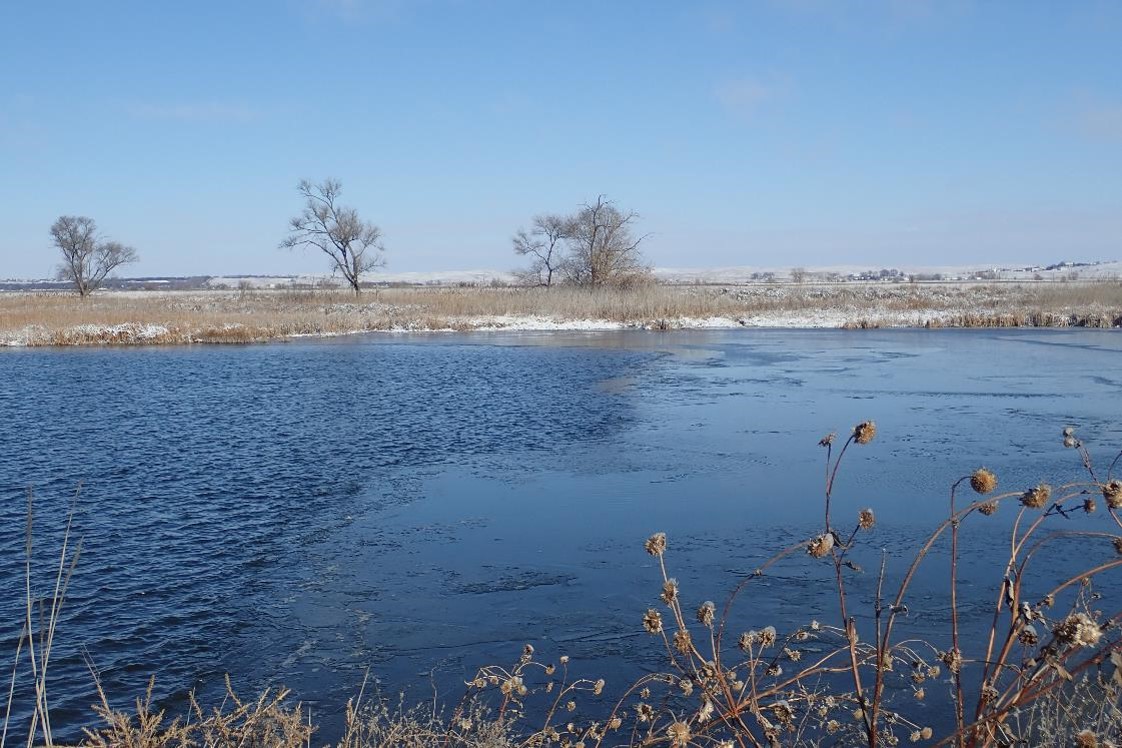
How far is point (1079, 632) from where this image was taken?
1.87 metres

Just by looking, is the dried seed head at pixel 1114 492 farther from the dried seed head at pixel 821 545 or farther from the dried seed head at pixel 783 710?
the dried seed head at pixel 783 710

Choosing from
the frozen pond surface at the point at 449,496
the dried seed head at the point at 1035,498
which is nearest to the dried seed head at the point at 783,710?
the dried seed head at the point at 1035,498

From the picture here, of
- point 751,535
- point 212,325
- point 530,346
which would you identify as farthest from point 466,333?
point 751,535

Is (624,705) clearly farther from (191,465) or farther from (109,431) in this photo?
(109,431)

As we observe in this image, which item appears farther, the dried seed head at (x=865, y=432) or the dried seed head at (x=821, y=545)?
the dried seed head at (x=865, y=432)

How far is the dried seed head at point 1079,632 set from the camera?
1845 mm

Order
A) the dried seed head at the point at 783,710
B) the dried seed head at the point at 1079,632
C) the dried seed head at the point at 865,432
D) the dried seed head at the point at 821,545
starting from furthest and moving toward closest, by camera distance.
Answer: the dried seed head at the point at 783,710 → the dried seed head at the point at 865,432 → the dried seed head at the point at 821,545 → the dried seed head at the point at 1079,632

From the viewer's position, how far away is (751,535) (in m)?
9.02

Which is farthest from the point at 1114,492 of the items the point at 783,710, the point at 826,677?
the point at 826,677

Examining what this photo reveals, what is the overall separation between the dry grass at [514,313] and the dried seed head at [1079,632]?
3628 cm

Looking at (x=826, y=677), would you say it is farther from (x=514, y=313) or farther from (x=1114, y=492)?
(x=514, y=313)

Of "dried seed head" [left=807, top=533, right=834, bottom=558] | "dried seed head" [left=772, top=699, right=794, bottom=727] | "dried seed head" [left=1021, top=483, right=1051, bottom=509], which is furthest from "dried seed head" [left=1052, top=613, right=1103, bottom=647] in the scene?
"dried seed head" [left=772, top=699, right=794, bottom=727]

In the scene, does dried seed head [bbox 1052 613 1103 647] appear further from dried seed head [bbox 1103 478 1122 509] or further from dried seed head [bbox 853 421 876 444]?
dried seed head [bbox 853 421 876 444]

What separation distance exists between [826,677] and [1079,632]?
4.24 meters
